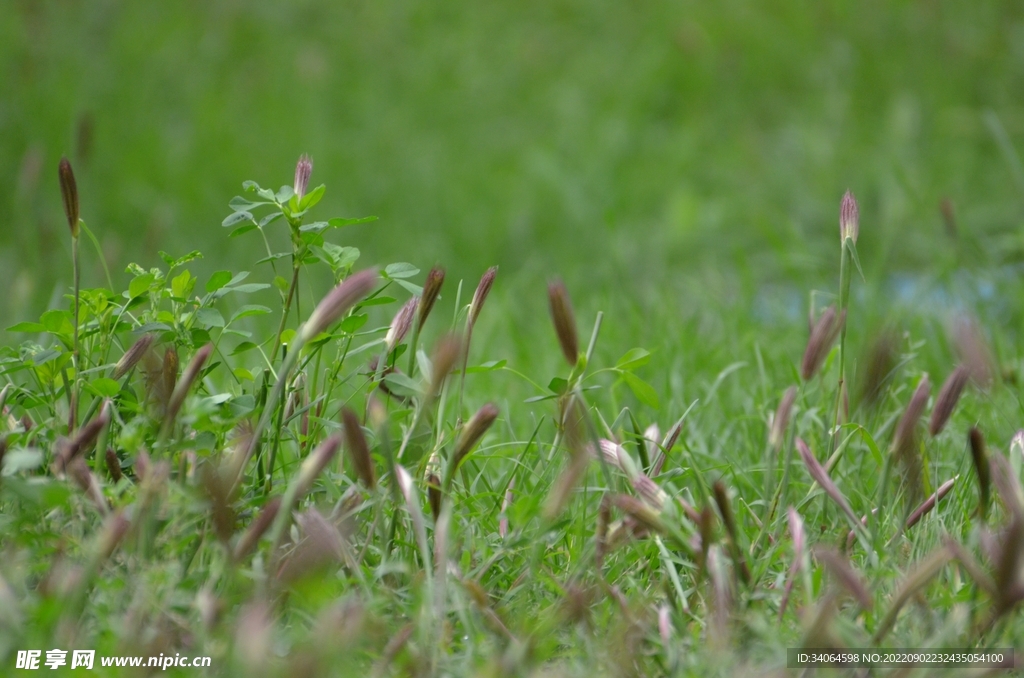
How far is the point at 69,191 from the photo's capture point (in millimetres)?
1346

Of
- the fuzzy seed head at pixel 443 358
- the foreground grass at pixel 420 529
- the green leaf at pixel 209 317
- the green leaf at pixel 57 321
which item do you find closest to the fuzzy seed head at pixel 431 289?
the foreground grass at pixel 420 529

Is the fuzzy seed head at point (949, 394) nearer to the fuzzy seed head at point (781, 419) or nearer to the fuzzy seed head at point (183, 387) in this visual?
the fuzzy seed head at point (781, 419)

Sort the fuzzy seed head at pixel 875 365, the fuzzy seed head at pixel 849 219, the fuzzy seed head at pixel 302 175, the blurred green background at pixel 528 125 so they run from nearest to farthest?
the fuzzy seed head at pixel 875 365, the fuzzy seed head at pixel 849 219, the fuzzy seed head at pixel 302 175, the blurred green background at pixel 528 125

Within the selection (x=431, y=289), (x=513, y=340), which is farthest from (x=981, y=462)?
(x=513, y=340)

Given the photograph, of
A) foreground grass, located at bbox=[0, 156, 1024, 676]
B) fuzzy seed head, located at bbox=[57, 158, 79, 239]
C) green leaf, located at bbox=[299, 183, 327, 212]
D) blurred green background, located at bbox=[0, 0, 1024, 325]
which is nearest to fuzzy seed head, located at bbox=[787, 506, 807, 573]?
foreground grass, located at bbox=[0, 156, 1024, 676]

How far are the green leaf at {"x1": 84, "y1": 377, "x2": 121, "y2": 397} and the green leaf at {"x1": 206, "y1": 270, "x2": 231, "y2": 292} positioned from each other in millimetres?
213

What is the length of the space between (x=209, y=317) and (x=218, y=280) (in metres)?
0.06

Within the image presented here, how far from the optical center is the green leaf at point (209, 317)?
1.46m

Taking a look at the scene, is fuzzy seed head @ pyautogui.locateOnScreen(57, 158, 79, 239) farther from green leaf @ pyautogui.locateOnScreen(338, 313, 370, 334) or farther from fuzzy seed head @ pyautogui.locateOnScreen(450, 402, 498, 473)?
fuzzy seed head @ pyautogui.locateOnScreen(450, 402, 498, 473)

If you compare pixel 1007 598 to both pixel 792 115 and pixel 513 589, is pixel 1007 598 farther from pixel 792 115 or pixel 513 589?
pixel 792 115

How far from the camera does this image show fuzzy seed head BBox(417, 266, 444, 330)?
136cm

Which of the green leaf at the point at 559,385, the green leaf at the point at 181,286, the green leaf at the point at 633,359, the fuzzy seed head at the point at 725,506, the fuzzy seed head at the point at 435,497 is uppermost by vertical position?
the green leaf at the point at 181,286

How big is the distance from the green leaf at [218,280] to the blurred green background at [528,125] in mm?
2540

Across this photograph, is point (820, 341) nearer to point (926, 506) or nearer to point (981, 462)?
point (981, 462)
